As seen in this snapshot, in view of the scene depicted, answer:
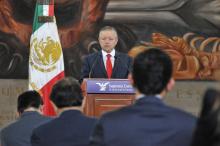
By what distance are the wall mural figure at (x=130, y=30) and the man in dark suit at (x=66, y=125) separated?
7.46 metres

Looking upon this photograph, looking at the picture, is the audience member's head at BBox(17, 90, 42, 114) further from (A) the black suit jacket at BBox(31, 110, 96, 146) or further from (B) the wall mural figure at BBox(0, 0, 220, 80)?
(B) the wall mural figure at BBox(0, 0, 220, 80)

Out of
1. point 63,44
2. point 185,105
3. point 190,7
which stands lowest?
point 185,105

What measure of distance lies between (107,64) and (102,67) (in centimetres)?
6

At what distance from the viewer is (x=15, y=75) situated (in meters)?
11.3

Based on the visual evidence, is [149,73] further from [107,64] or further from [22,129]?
[107,64]

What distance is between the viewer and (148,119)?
274cm

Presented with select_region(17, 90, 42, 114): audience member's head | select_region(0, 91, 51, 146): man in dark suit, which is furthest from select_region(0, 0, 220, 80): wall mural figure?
select_region(0, 91, 51, 146): man in dark suit

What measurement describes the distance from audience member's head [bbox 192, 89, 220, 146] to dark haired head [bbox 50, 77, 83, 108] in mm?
1601

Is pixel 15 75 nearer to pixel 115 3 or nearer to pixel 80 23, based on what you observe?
pixel 80 23

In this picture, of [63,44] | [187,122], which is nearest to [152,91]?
[187,122]

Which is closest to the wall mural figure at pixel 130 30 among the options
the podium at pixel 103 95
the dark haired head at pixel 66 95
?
the podium at pixel 103 95

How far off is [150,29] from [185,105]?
1614 millimetres

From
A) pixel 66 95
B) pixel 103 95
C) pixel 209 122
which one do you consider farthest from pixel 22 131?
pixel 209 122

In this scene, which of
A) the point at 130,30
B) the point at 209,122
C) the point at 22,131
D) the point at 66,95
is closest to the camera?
the point at 209,122
